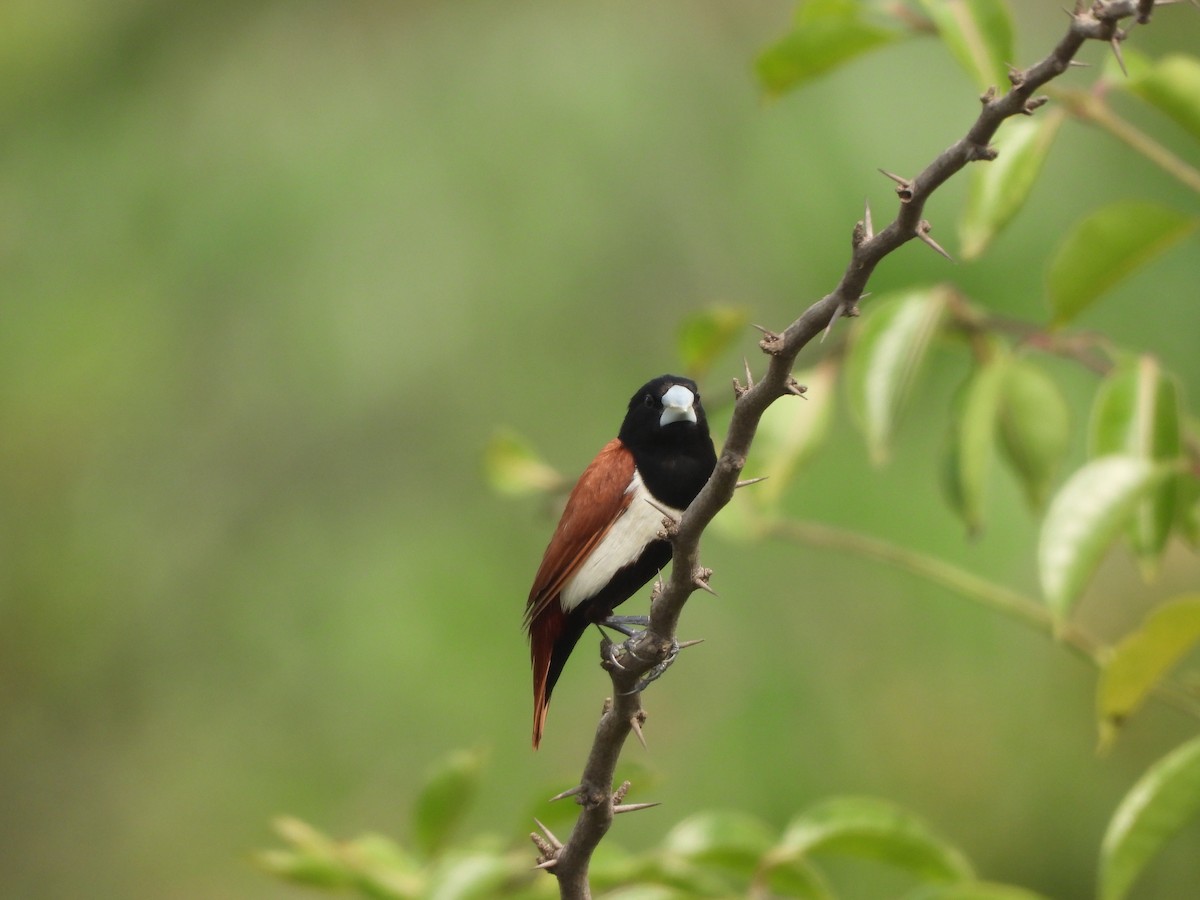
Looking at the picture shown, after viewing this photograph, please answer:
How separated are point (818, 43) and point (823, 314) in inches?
65.6

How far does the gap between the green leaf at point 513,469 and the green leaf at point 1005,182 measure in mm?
1428

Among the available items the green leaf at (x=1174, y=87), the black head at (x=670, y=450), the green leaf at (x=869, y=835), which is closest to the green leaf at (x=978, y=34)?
the green leaf at (x=1174, y=87)

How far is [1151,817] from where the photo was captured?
222 centimetres

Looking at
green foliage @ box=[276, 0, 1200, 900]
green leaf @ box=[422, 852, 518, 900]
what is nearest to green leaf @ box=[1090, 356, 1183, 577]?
green foliage @ box=[276, 0, 1200, 900]

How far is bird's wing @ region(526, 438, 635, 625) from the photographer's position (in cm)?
241

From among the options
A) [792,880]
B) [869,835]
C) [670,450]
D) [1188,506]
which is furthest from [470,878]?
[1188,506]

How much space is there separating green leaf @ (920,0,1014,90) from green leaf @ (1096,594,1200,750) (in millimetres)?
1087

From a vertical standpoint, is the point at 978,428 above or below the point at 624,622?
above

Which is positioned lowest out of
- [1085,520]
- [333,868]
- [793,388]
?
[793,388]

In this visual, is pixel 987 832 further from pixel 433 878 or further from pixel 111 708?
pixel 111 708

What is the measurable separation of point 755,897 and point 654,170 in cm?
512

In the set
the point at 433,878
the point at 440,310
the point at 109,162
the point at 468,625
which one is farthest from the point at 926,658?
the point at 109,162

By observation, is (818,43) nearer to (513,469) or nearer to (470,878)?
(513,469)

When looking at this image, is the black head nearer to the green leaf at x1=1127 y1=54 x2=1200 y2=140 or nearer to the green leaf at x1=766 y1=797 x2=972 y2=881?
the green leaf at x1=766 y1=797 x2=972 y2=881
